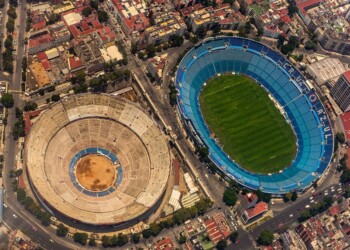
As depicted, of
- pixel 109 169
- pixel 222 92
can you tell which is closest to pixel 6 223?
pixel 109 169

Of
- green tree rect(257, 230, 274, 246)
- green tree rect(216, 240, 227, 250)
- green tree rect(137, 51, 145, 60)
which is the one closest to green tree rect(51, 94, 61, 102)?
green tree rect(137, 51, 145, 60)

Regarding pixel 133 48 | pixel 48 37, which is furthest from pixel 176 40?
pixel 48 37

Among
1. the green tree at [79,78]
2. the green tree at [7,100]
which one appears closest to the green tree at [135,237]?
the green tree at [79,78]

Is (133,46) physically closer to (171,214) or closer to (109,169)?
(109,169)

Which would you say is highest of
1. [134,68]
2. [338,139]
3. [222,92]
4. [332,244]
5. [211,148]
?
[134,68]

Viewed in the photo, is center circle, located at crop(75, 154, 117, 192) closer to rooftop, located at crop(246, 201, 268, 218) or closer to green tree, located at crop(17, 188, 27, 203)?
green tree, located at crop(17, 188, 27, 203)

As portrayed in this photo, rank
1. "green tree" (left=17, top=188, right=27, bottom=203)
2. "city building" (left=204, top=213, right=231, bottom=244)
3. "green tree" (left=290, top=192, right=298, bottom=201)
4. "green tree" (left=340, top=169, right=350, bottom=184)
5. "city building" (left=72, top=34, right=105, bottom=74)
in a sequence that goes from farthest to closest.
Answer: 1. "city building" (left=72, top=34, right=105, bottom=74)
2. "green tree" (left=340, top=169, right=350, bottom=184)
3. "green tree" (left=290, top=192, right=298, bottom=201)
4. "city building" (left=204, top=213, right=231, bottom=244)
5. "green tree" (left=17, top=188, right=27, bottom=203)
